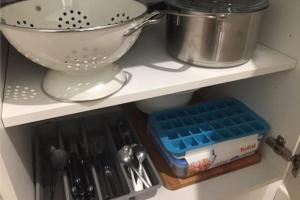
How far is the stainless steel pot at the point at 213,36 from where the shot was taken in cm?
52

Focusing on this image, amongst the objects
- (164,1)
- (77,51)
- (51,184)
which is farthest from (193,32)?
(51,184)

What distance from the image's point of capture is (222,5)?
21.9 inches

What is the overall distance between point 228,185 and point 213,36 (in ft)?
1.31

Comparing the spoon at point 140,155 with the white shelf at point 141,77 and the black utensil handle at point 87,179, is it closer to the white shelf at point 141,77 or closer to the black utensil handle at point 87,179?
the black utensil handle at point 87,179

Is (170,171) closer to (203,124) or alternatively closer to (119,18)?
(203,124)

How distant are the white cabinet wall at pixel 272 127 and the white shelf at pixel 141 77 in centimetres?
3

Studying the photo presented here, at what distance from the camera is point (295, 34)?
607 millimetres

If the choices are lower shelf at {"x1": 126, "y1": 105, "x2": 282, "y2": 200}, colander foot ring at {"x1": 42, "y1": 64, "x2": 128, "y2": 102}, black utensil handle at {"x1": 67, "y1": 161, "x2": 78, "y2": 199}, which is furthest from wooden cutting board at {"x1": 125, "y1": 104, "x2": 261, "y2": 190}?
colander foot ring at {"x1": 42, "y1": 64, "x2": 128, "y2": 102}

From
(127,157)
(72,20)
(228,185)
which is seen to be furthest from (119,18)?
(228,185)

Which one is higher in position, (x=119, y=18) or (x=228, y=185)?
(x=119, y=18)

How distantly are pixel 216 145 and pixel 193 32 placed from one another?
0.99 ft

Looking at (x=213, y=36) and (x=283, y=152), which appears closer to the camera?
(x=213, y=36)

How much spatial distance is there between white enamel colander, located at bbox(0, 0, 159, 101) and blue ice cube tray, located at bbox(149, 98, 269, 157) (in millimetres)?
247

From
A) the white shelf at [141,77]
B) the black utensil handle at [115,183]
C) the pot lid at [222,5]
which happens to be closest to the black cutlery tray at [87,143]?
the black utensil handle at [115,183]
